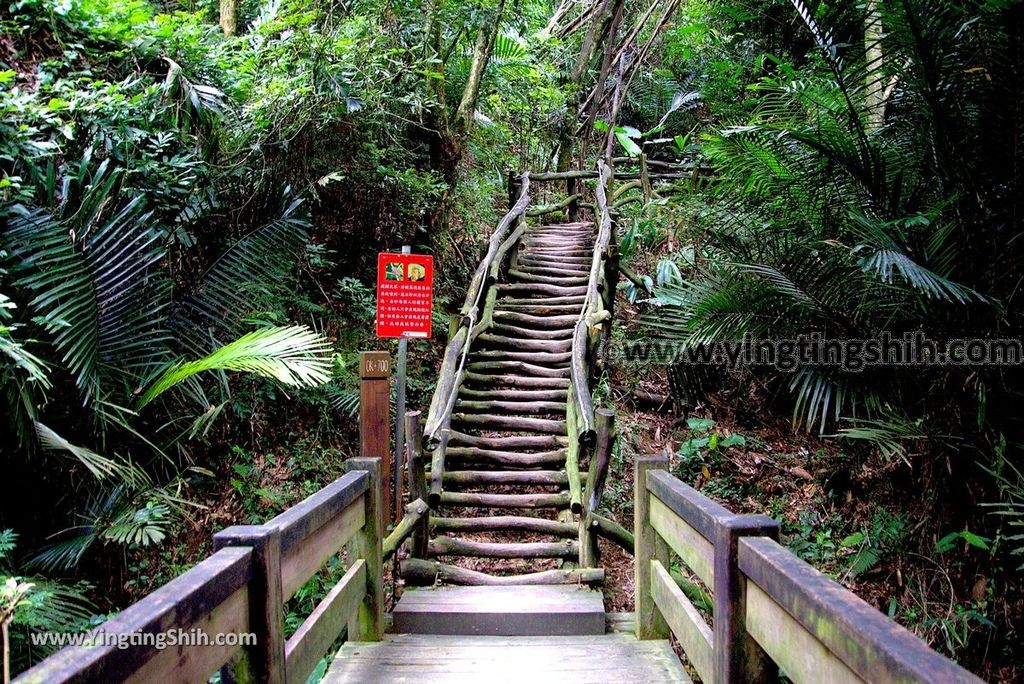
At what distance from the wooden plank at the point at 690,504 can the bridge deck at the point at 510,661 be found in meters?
0.78

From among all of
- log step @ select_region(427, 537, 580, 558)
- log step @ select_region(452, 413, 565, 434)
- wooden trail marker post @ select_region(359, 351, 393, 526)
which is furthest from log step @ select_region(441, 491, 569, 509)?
log step @ select_region(452, 413, 565, 434)

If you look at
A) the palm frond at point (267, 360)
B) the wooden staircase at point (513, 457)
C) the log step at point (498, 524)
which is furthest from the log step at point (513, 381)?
the palm frond at point (267, 360)

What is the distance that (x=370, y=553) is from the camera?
3184 millimetres

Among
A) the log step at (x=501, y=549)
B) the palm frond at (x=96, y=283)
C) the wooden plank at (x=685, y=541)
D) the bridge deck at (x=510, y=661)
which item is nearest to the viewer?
the wooden plank at (x=685, y=541)

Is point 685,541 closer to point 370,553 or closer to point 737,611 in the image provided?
point 737,611

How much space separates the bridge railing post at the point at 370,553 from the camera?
10.2 feet

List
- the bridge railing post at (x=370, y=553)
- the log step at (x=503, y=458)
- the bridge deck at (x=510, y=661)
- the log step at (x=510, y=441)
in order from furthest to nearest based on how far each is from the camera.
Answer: the log step at (x=510, y=441), the log step at (x=503, y=458), the bridge railing post at (x=370, y=553), the bridge deck at (x=510, y=661)

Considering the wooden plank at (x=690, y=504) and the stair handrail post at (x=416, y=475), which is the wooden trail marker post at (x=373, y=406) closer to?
the stair handrail post at (x=416, y=475)

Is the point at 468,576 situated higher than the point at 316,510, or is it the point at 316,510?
the point at 316,510

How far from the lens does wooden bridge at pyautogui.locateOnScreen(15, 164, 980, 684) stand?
1418 mm

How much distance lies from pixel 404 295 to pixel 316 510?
2695 millimetres

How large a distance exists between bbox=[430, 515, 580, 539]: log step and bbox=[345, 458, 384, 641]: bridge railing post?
5.22 ft

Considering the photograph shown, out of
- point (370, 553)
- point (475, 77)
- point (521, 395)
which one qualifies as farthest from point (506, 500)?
point (475, 77)

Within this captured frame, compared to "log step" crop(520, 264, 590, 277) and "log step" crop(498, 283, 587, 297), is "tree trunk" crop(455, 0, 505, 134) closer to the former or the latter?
"log step" crop(520, 264, 590, 277)
